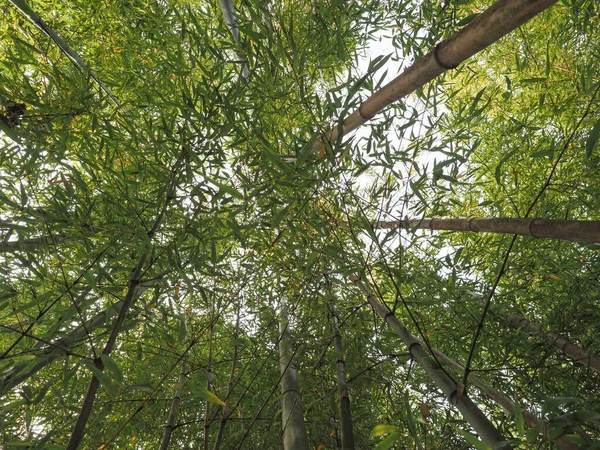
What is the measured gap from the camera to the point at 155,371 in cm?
299

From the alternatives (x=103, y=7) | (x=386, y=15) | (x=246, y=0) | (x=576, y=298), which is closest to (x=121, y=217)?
(x=246, y=0)

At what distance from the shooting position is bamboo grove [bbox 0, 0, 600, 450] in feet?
5.34

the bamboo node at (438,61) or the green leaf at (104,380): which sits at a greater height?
the bamboo node at (438,61)

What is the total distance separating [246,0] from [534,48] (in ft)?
8.57

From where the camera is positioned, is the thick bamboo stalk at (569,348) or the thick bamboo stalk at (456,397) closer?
the thick bamboo stalk at (456,397)

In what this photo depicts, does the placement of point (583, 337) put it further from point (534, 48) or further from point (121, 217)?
point (121, 217)

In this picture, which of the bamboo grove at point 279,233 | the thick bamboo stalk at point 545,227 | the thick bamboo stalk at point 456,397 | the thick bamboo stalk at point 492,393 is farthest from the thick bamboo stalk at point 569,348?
the thick bamboo stalk at point 456,397

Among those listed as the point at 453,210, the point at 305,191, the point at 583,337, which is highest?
the point at 453,210

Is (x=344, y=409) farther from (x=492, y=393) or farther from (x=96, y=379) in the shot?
(x=96, y=379)

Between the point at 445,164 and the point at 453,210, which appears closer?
the point at 445,164

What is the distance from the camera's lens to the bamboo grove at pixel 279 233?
1629mm

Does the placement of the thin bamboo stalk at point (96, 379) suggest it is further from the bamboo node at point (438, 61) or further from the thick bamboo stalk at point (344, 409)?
the bamboo node at point (438, 61)

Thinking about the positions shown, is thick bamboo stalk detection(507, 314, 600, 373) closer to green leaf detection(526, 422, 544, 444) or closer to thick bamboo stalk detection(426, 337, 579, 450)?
thick bamboo stalk detection(426, 337, 579, 450)

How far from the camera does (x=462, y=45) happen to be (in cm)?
145
